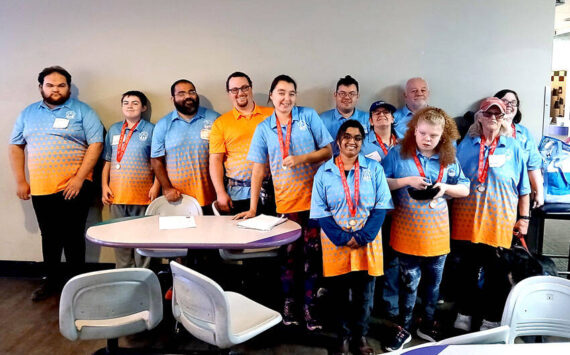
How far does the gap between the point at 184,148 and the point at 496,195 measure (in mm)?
2453

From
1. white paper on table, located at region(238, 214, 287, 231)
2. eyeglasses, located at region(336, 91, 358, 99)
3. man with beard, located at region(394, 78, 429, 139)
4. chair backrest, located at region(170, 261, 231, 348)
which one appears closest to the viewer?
chair backrest, located at region(170, 261, 231, 348)

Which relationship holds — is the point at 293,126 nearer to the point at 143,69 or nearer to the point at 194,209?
the point at 194,209

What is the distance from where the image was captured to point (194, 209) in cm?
337

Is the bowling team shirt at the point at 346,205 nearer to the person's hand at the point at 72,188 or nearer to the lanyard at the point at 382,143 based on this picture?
the lanyard at the point at 382,143

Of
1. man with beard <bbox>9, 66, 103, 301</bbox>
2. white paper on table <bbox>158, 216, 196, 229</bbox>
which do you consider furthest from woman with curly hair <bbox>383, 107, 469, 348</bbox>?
man with beard <bbox>9, 66, 103, 301</bbox>

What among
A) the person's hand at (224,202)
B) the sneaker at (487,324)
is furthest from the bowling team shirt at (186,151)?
the sneaker at (487,324)

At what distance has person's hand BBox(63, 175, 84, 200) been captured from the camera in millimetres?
3582

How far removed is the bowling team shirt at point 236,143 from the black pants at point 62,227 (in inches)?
54.0

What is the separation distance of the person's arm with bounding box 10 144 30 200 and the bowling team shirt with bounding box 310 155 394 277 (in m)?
2.89

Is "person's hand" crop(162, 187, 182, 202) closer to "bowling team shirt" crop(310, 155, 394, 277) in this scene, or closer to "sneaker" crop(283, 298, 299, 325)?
"sneaker" crop(283, 298, 299, 325)

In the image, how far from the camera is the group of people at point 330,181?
102 inches

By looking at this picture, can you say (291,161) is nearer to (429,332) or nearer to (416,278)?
(416,278)

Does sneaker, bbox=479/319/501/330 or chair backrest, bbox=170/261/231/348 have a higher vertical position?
chair backrest, bbox=170/261/231/348

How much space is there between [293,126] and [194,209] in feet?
3.61
